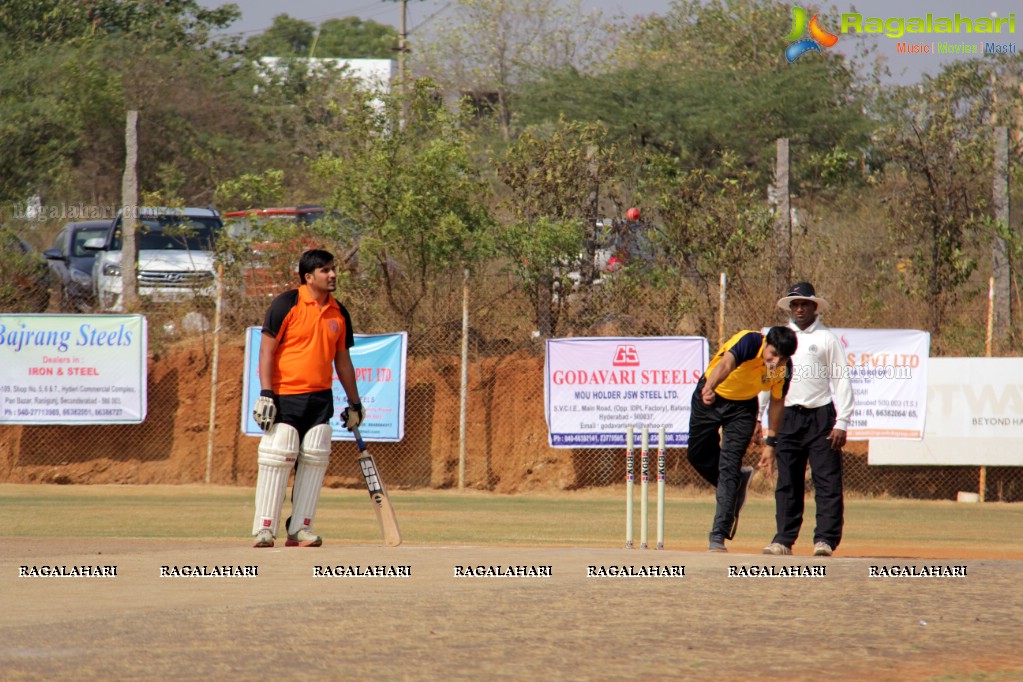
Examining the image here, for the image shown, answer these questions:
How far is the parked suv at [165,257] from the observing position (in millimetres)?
21875

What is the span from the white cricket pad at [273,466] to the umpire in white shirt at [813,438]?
349 centimetres

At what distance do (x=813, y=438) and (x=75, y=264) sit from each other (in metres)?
17.4

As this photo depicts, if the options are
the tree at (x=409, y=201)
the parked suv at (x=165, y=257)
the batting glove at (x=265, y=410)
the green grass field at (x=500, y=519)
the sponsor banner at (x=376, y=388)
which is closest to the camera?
the batting glove at (x=265, y=410)

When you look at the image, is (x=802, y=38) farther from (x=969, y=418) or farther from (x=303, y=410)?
(x=303, y=410)

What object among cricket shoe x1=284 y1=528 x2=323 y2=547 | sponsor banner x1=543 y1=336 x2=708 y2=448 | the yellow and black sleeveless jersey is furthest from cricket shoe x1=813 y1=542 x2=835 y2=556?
Answer: sponsor banner x1=543 y1=336 x2=708 y2=448

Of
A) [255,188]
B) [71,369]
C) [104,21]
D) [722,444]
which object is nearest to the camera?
[722,444]

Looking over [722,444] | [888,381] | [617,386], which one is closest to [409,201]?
[617,386]

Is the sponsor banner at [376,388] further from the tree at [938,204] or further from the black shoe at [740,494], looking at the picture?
the black shoe at [740,494]

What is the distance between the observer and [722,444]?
1023 centimetres

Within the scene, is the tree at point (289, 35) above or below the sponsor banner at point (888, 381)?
above

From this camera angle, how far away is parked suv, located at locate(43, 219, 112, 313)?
2208 centimetres

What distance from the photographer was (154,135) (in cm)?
3844

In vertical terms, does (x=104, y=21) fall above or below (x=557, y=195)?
above

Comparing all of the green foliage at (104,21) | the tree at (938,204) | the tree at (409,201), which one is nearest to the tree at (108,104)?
the green foliage at (104,21)
